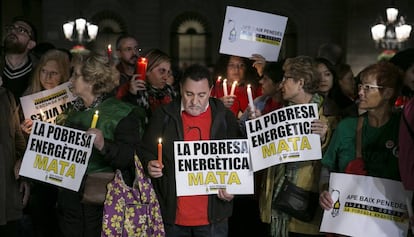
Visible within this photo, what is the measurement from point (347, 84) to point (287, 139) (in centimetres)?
252

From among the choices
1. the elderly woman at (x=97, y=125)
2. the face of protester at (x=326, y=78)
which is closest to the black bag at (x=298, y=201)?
the elderly woman at (x=97, y=125)

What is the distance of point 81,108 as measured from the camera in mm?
4301

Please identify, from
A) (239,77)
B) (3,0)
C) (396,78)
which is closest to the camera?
(396,78)

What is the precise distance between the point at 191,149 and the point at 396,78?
1268 mm

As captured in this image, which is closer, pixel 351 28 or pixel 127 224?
pixel 127 224

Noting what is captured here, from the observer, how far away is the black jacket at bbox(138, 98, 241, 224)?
4203 millimetres

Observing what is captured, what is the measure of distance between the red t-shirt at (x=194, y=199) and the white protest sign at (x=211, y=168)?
0.09 meters

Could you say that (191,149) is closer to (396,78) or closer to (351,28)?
(396,78)

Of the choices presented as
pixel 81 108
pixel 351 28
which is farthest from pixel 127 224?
pixel 351 28

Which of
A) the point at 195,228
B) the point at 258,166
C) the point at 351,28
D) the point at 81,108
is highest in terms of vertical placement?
the point at 351,28

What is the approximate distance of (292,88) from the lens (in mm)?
4379

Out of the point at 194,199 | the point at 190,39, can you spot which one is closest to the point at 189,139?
the point at 194,199

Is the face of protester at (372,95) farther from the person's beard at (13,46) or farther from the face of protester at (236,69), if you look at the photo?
the person's beard at (13,46)

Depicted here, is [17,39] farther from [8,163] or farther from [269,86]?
[269,86]
